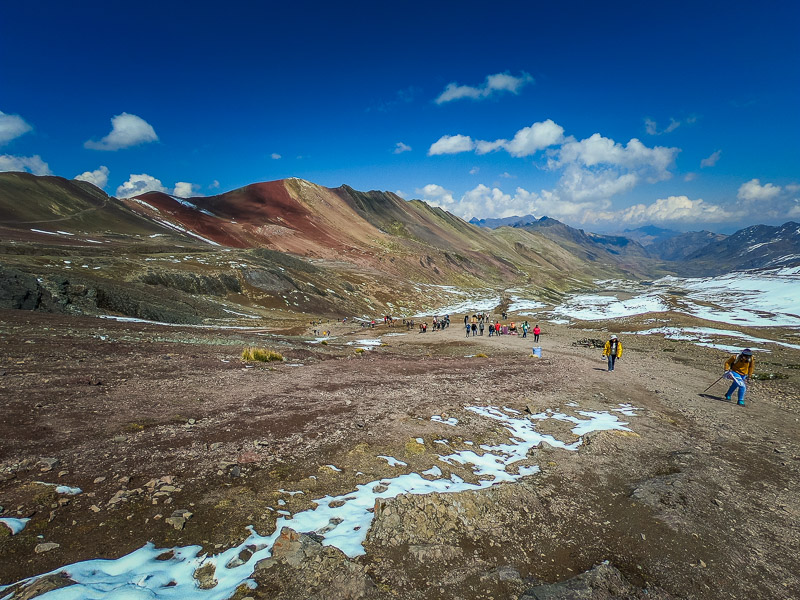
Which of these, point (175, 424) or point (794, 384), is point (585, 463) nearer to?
point (175, 424)

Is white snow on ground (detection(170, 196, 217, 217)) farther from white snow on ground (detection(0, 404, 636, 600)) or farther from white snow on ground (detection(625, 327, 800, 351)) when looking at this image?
white snow on ground (detection(0, 404, 636, 600))

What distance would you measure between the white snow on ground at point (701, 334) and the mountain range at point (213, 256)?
4491cm

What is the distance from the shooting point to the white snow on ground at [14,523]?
479cm

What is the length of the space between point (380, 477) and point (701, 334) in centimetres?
4607

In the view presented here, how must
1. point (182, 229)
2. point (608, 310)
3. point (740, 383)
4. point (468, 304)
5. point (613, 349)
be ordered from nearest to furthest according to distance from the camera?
point (740, 383), point (613, 349), point (608, 310), point (468, 304), point (182, 229)

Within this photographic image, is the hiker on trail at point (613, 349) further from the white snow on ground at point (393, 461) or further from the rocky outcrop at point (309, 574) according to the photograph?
the rocky outcrop at point (309, 574)

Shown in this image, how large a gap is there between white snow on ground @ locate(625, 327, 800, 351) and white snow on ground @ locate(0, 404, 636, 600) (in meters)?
35.4

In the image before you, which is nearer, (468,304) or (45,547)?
(45,547)

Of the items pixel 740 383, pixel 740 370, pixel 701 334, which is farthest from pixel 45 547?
pixel 701 334

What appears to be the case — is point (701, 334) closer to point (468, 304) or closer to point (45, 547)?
point (45, 547)

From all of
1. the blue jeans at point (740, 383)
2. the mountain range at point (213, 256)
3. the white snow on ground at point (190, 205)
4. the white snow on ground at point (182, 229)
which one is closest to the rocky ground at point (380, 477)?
the blue jeans at point (740, 383)

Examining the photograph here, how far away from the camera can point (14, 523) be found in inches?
193

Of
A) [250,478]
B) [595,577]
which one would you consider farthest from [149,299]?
[595,577]

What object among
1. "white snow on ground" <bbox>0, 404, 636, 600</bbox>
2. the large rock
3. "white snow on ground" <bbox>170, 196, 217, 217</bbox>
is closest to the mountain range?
"white snow on ground" <bbox>170, 196, 217, 217</bbox>
